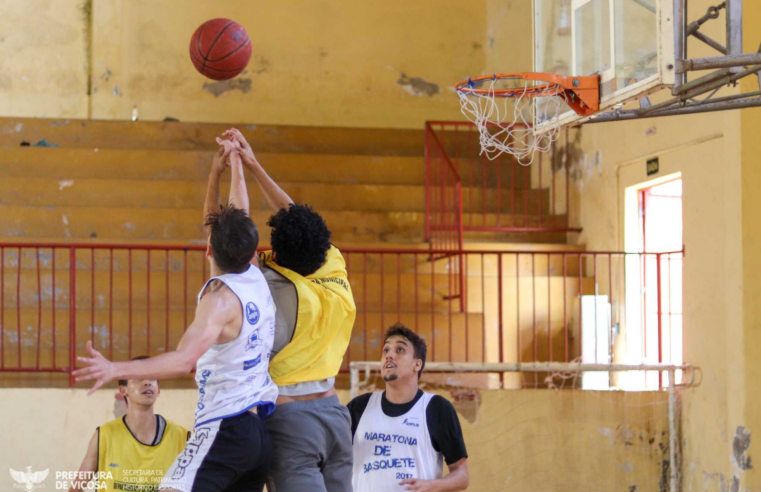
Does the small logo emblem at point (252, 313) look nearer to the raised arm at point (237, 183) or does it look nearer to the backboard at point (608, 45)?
the raised arm at point (237, 183)

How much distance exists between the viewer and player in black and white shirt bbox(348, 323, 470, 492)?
4691mm

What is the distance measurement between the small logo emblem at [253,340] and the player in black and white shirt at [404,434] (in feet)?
4.78

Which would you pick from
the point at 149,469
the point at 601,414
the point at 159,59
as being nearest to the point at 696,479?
the point at 601,414

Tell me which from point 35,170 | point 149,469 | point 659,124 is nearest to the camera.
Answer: point 149,469

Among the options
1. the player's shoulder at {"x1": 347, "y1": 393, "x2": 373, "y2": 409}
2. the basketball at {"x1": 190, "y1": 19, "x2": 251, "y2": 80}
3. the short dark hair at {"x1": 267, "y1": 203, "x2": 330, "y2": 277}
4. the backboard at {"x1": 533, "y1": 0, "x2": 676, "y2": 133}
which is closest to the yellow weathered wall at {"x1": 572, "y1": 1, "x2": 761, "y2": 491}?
the backboard at {"x1": 533, "y1": 0, "x2": 676, "y2": 133}

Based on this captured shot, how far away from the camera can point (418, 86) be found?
11656 mm

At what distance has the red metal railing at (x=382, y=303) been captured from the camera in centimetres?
747

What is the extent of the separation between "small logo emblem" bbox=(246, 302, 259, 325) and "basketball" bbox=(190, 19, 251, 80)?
2.75 meters

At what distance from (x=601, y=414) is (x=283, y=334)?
3985mm

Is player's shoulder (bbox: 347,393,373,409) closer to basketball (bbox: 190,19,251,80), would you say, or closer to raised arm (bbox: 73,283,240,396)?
raised arm (bbox: 73,283,240,396)

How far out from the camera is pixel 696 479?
690 cm

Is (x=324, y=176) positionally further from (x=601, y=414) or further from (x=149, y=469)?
(x=149, y=469)

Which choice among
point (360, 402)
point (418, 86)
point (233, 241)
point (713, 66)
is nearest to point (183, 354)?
point (233, 241)

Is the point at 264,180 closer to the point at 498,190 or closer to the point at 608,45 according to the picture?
the point at 608,45
